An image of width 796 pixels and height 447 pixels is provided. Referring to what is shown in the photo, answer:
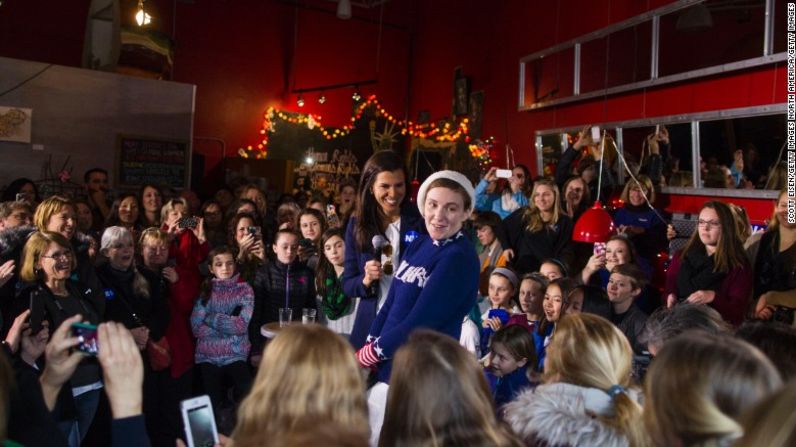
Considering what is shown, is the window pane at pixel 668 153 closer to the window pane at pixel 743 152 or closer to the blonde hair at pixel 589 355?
the window pane at pixel 743 152

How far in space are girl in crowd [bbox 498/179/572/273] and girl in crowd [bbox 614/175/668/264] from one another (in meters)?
0.84

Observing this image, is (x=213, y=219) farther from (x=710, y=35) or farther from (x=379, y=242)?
(x=710, y=35)

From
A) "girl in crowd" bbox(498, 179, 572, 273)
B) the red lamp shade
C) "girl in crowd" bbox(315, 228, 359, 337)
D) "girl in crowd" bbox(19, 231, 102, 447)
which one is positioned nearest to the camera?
"girl in crowd" bbox(19, 231, 102, 447)

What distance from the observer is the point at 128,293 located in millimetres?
4199

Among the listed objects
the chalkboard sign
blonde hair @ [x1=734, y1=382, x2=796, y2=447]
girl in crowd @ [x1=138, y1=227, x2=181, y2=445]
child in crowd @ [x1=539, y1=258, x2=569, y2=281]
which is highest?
the chalkboard sign

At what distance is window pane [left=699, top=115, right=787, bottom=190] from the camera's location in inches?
238

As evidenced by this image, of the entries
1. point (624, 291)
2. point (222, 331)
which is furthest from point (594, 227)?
point (222, 331)

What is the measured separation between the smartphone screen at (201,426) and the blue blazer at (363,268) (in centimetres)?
95

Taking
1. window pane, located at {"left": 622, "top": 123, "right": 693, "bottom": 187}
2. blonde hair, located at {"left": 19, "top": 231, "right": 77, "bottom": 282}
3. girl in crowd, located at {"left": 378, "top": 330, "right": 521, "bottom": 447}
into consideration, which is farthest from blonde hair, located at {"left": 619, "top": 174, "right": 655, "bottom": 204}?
girl in crowd, located at {"left": 378, "top": 330, "right": 521, "bottom": 447}

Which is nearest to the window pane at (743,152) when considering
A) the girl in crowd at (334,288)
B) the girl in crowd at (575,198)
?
the girl in crowd at (575,198)

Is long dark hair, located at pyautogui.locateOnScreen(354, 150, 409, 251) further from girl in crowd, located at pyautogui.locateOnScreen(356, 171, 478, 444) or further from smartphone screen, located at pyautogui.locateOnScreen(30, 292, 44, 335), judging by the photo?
smartphone screen, located at pyautogui.locateOnScreen(30, 292, 44, 335)

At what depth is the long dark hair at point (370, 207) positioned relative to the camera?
285 centimetres

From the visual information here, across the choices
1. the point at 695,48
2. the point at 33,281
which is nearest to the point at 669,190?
the point at 695,48

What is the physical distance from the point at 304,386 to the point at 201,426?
0.61 metres
